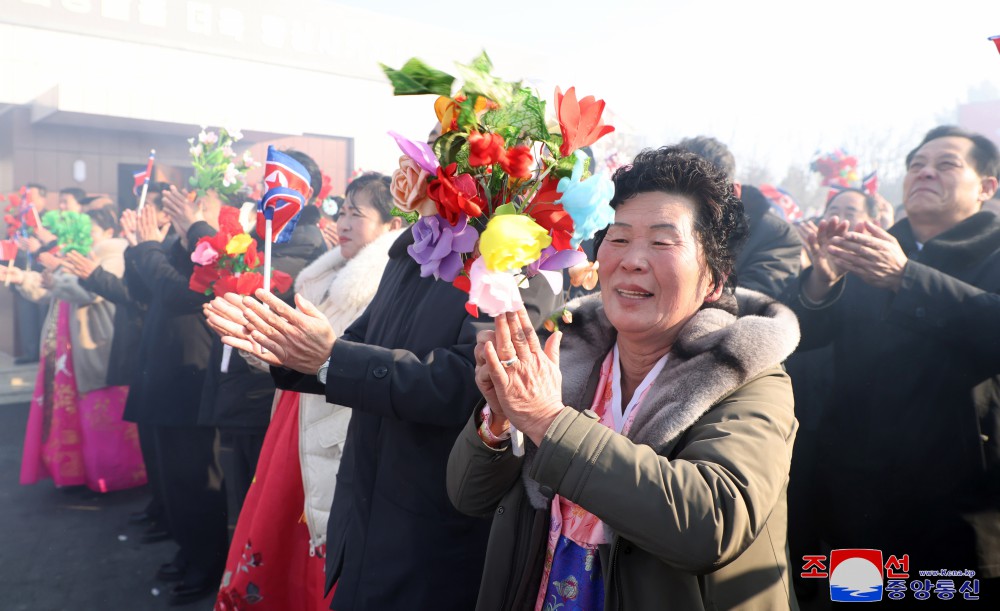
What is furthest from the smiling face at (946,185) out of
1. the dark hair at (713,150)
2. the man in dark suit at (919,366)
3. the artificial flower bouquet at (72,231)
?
the artificial flower bouquet at (72,231)

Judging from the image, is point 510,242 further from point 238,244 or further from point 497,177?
point 238,244

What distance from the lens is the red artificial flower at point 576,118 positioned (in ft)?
4.44

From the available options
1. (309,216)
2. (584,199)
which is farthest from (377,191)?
(584,199)

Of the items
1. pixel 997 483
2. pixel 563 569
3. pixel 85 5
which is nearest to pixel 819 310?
pixel 997 483

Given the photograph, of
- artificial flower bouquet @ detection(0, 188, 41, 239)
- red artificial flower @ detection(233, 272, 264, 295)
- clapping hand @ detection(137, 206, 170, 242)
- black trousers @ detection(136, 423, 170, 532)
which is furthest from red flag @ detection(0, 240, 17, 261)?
red artificial flower @ detection(233, 272, 264, 295)

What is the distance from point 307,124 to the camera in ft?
41.7

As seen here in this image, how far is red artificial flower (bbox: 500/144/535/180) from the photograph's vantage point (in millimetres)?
1315

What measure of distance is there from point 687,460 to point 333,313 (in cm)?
221

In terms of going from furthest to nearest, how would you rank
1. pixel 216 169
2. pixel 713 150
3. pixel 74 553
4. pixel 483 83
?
pixel 216 169
pixel 74 553
pixel 713 150
pixel 483 83

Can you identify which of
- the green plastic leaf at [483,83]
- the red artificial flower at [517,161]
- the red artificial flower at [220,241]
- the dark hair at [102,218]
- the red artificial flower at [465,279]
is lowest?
the red artificial flower at [465,279]

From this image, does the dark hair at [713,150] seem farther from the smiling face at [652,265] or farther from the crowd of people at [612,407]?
the smiling face at [652,265]

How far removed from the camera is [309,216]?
4.70 meters

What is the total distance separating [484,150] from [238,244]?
2.52 meters

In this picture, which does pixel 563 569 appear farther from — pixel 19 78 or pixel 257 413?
pixel 19 78
